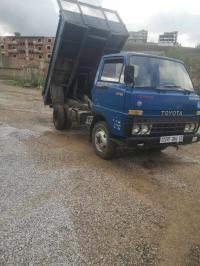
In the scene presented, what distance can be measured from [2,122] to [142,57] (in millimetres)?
5707

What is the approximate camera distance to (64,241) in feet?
11.1

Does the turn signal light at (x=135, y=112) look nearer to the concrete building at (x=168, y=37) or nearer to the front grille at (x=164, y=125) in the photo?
the front grille at (x=164, y=125)

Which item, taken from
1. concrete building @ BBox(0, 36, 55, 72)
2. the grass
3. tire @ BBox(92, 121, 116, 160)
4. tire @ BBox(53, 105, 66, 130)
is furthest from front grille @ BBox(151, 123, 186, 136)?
concrete building @ BBox(0, 36, 55, 72)

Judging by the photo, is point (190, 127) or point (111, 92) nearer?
point (111, 92)

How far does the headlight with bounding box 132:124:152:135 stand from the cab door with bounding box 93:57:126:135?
0.97 ft

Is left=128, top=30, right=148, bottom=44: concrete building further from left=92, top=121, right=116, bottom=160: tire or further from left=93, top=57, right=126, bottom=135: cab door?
left=92, top=121, right=116, bottom=160: tire

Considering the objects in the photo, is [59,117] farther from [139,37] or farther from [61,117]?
[139,37]

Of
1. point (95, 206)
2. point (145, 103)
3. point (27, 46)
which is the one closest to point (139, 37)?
point (27, 46)

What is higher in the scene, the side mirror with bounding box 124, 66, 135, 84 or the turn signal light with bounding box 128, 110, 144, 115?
the side mirror with bounding box 124, 66, 135, 84

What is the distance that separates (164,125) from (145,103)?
717 mm

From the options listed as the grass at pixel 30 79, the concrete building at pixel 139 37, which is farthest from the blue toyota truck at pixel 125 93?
the concrete building at pixel 139 37

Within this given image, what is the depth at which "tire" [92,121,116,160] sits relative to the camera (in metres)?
6.20

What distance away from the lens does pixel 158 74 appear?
19.6 feet

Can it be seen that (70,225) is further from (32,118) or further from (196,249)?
(32,118)
